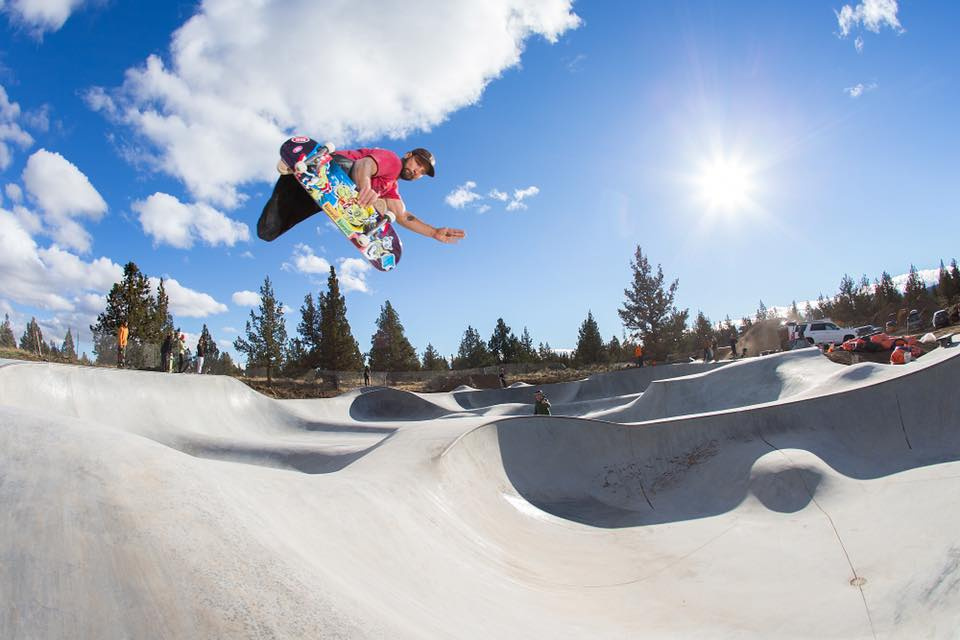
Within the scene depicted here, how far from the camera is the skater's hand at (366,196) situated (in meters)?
5.15

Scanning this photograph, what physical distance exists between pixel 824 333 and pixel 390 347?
34.9 metres

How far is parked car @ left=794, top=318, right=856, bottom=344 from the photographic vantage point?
25.3 meters

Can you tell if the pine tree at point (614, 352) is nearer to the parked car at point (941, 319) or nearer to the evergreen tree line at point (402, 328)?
the evergreen tree line at point (402, 328)

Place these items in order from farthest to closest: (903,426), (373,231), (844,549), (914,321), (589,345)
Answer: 1. (589,345)
2. (914,321)
3. (903,426)
4. (373,231)
5. (844,549)

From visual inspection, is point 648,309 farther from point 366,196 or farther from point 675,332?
point 366,196

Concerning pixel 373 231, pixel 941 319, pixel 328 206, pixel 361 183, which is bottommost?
pixel 941 319

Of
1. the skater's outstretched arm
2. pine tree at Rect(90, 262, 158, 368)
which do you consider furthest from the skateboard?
pine tree at Rect(90, 262, 158, 368)

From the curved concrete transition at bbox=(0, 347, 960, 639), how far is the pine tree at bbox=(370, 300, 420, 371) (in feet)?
120

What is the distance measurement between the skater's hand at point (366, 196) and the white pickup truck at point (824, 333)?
1048 inches

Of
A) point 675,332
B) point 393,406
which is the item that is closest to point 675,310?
point 675,332

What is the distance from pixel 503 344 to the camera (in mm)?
52625

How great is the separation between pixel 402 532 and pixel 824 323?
95.6ft

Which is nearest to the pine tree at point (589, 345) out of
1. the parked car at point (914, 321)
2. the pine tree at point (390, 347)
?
the pine tree at point (390, 347)

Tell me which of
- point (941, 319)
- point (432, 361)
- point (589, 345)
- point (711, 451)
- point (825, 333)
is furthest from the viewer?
point (432, 361)
